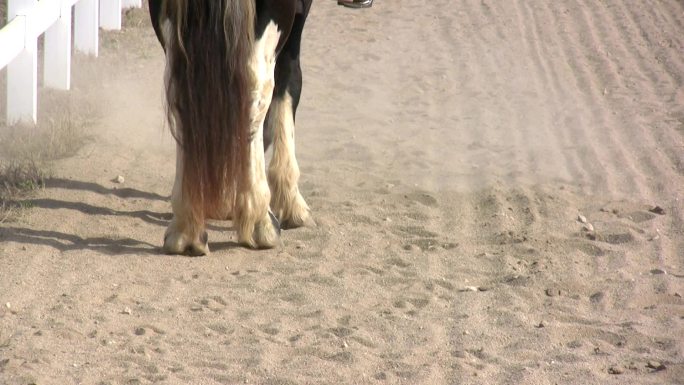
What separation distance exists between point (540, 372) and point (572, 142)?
13.6 ft

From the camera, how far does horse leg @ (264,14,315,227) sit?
6387 millimetres

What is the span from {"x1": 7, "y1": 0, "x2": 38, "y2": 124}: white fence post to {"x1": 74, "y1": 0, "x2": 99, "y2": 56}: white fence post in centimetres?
199

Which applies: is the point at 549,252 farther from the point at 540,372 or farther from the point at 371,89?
the point at 371,89

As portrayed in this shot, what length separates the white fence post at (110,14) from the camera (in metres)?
11.1

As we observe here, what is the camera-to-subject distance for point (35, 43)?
25.7 ft

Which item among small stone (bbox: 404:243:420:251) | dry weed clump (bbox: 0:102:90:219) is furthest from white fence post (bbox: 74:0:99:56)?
small stone (bbox: 404:243:420:251)

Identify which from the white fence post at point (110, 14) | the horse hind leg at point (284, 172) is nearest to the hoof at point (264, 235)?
the horse hind leg at point (284, 172)

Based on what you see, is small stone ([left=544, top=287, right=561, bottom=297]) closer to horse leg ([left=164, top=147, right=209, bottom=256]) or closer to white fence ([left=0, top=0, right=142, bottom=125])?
horse leg ([left=164, top=147, right=209, bottom=256])

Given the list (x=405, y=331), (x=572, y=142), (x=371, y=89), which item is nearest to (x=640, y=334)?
(x=405, y=331)

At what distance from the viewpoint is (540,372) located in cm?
442

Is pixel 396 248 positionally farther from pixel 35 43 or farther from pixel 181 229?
pixel 35 43

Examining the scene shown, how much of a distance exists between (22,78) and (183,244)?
2.72 metres

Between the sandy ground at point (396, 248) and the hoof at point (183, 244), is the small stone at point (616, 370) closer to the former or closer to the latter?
the sandy ground at point (396, 248)

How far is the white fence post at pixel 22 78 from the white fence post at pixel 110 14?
3297mm
